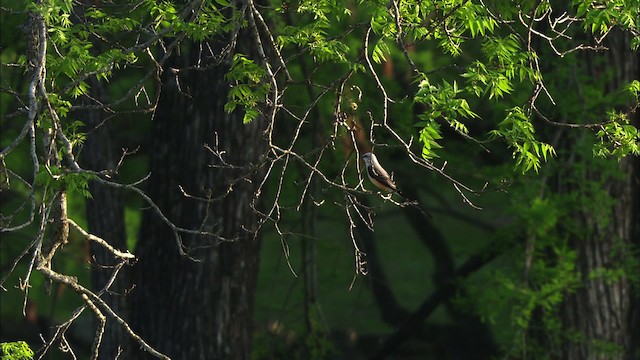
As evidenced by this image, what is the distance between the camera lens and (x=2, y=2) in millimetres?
11531

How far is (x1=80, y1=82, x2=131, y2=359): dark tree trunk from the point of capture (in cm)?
1116

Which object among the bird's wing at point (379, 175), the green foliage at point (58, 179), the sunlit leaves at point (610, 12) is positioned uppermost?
the sunlit leaves at point (610, 12)

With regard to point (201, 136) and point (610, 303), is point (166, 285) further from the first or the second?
point (610, 303)

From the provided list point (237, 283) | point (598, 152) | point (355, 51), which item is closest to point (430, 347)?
point (355, 51)

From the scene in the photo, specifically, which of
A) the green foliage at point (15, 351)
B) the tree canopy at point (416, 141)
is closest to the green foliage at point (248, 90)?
the tree canopy at point (416, 141)

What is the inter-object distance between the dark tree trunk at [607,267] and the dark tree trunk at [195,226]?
325 cm

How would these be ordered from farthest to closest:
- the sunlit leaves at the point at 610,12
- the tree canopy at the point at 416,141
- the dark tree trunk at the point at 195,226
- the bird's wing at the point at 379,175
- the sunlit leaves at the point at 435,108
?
1. the dark tree trunk at the point at 195,226
2. the bird's wing at the point at 379,175
3. the tree canopy at the point at 416,141
4. the sunlit leaves at the point at 610,12
5. the sunlit leaves at the point at 435,108

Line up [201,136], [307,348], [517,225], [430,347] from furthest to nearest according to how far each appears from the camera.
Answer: [430,347], [307,348], [517,225], [201,136]

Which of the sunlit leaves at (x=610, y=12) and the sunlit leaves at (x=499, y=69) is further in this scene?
the sunlit leaves at (x=499, y=69)

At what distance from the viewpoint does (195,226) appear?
32.4ft

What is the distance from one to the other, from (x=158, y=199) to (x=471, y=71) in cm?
419

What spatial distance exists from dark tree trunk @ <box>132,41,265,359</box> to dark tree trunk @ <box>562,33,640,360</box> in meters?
3.25

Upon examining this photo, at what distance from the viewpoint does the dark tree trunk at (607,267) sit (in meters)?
11.4

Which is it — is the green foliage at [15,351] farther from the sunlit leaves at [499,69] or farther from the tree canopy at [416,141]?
the sunlit leaves at [499,69]
